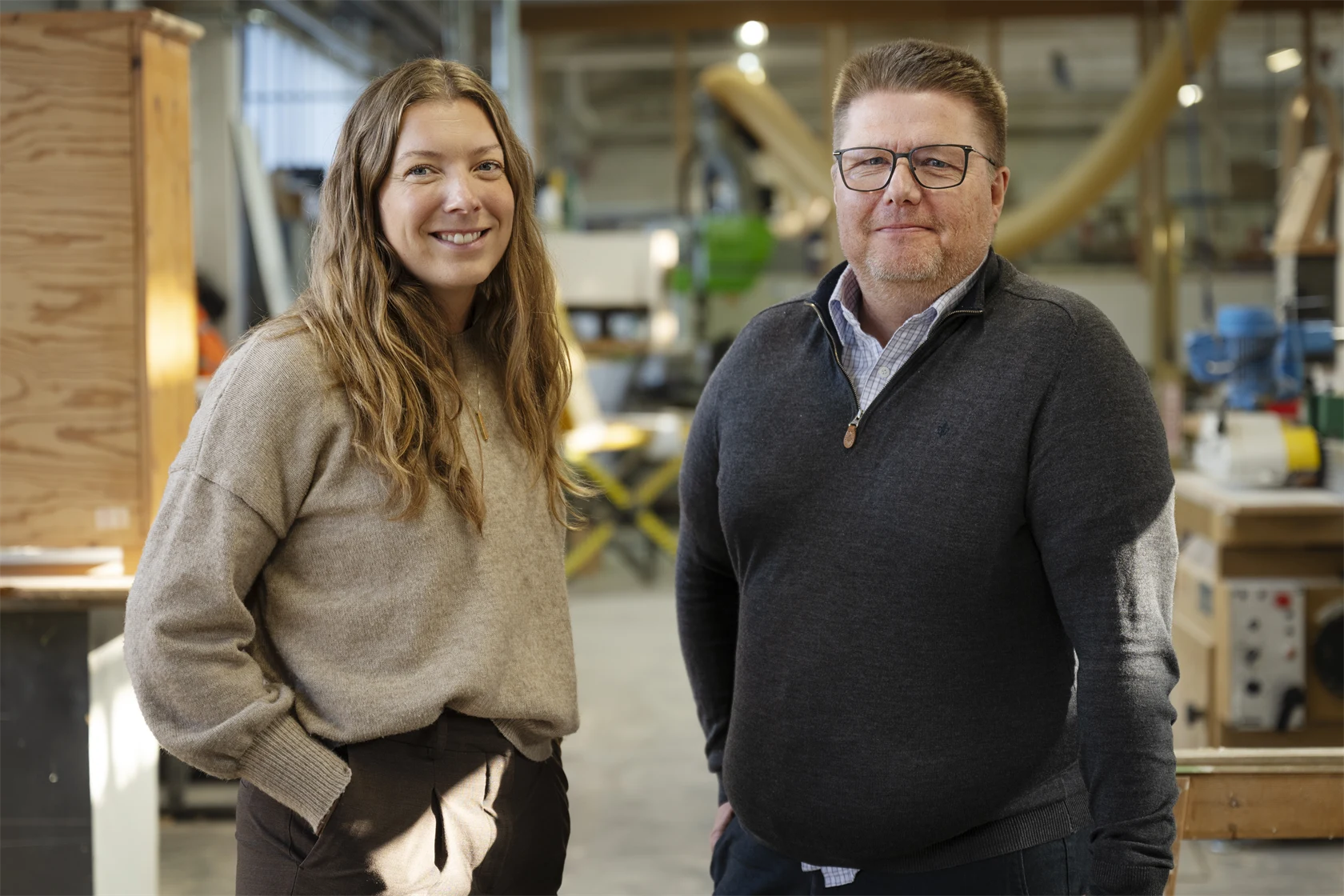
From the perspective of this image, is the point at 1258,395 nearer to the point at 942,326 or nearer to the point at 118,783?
the point at 942,326

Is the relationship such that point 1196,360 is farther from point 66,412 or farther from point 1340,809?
point 66,412

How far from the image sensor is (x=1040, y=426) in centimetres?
132

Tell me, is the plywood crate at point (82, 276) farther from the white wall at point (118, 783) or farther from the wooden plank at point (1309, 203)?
the wooden plank at point (1309, 203)

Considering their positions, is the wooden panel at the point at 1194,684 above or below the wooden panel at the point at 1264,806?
below

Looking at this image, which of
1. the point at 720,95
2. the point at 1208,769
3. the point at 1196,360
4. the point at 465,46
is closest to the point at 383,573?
the point at 1208,769

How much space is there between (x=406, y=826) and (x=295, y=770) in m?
0.15

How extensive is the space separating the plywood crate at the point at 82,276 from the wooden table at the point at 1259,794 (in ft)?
6.12

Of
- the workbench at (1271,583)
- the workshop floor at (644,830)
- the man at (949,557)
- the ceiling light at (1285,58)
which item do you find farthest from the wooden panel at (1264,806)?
the ceiling light at (1285,58)

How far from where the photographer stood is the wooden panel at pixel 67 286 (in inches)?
89.3

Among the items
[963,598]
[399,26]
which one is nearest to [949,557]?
[963,598]

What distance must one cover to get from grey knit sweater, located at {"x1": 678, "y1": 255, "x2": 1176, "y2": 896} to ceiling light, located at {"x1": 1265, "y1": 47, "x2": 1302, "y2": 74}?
9631mm

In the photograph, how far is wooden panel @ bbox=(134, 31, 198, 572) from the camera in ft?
7.61

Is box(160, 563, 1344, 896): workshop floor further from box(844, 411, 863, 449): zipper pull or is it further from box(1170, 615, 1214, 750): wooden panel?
box(844, 411, 863, 449): zipper pull

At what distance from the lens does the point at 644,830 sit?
3.68 meters
